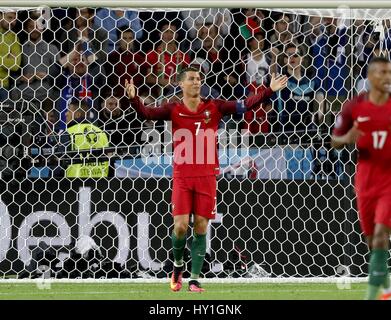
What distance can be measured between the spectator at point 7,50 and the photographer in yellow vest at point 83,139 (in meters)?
0.75

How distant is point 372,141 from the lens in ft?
26.1

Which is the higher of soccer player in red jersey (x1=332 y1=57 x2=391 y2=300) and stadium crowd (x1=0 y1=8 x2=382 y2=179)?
stadium crowd (x1=0 y1=8 x2=382 y2=179)

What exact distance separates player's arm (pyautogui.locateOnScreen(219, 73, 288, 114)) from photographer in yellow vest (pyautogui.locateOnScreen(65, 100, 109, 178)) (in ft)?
5.98

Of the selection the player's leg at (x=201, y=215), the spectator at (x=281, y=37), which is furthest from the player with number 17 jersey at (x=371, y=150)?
the spectator at (x=281, y=37)

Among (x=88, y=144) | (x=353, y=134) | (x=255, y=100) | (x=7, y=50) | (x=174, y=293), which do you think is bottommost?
(x=174, y=293)

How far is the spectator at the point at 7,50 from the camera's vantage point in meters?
12.0

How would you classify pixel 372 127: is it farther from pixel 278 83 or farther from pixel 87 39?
pixel 87 39

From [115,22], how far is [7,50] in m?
1.23

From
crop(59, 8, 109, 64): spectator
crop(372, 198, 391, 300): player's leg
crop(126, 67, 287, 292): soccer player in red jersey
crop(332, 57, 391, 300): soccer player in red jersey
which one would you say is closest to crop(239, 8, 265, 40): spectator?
crop(59, 8, 109, 64): spectator

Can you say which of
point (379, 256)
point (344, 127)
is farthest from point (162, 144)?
point (379, 256)

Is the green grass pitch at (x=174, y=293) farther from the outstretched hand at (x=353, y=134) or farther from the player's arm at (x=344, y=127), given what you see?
the outstretched hand at (x=353, y=134)

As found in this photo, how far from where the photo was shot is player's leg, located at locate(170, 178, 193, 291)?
400 inches

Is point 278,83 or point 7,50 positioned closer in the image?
point 278,83

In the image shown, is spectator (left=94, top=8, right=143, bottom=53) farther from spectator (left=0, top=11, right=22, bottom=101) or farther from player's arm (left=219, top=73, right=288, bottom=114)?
player's arm (left=219, top=73, right=288, bottom=114)
